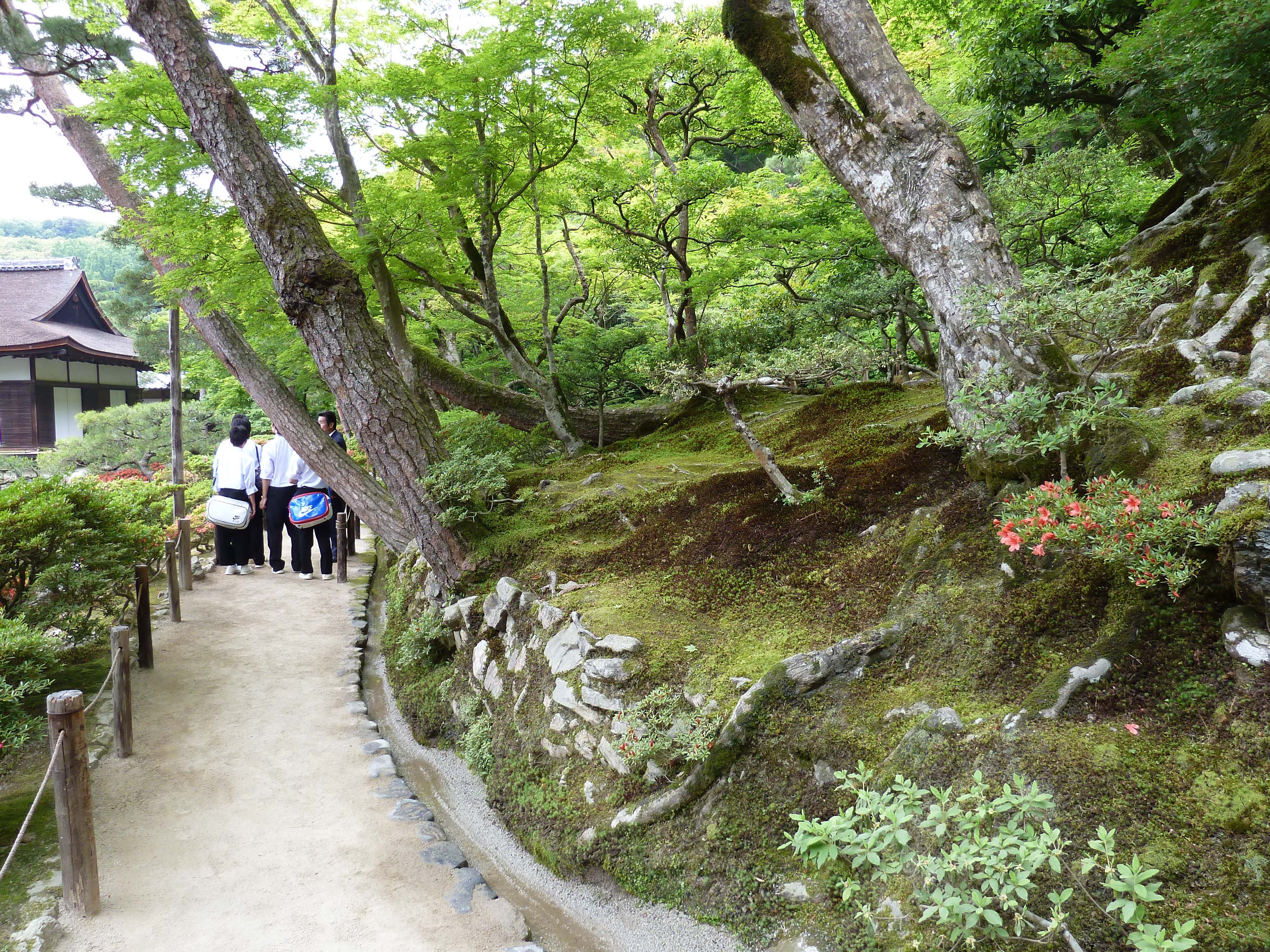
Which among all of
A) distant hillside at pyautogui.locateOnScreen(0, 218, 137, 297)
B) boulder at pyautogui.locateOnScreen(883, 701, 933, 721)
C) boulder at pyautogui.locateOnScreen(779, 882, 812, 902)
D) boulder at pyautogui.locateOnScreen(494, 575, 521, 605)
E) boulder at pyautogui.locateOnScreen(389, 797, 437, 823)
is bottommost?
boulder at pyautogui.locateOnScreen(389, 797, 437, 823)

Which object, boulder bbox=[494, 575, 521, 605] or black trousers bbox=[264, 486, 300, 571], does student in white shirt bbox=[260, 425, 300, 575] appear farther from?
boulder bbox=[494, 575, 521, 605]

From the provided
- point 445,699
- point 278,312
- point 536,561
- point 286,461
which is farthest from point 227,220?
point 445,699

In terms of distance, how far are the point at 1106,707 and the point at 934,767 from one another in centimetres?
71

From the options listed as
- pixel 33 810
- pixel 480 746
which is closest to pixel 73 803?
pixel 33 810

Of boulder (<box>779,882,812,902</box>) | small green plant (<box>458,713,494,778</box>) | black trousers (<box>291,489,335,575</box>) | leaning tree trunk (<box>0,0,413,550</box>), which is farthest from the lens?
black trousers (<box>291,489,335,575</box>)

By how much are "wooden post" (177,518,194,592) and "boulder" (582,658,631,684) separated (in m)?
5.95

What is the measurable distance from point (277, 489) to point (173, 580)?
6.19 ft

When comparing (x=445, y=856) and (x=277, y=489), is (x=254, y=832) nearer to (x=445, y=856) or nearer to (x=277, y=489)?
(x=445, y=856)

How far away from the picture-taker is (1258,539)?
2.61 metres

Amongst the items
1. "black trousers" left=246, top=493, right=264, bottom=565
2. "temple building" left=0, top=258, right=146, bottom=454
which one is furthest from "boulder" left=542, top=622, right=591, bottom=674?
"temple building" left=0, top=258, right=146, bottom=454

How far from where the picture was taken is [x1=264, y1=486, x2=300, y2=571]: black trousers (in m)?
8.76

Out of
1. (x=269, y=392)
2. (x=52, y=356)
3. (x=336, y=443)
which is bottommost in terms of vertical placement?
(x=336, y=443)

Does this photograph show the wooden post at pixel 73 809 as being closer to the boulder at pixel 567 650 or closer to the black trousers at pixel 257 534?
the boulder at pixel 567 650

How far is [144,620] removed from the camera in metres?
6.08
